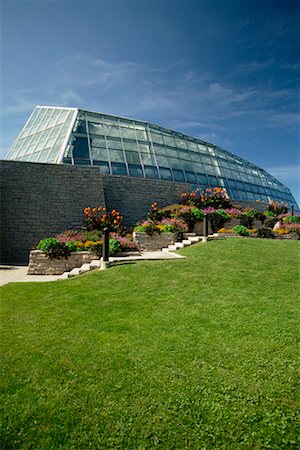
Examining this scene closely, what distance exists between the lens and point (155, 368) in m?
3.87

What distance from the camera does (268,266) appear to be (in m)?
9.44

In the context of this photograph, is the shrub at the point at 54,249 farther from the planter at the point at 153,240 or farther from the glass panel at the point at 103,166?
the glass panel at the point at 103,166

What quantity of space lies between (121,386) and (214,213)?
17131 millimetres

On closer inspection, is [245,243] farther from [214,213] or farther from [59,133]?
[59,133]

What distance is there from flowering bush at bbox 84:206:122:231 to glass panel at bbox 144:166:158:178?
19.0 ft

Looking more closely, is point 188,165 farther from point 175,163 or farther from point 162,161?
point 162,161

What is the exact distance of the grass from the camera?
2854mm

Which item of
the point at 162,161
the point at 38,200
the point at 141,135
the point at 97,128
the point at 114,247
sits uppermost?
the point at 97,128

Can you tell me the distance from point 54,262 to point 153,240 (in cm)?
609

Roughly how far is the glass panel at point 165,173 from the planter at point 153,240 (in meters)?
8.16

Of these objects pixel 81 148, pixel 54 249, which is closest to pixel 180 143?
pixel 81 148

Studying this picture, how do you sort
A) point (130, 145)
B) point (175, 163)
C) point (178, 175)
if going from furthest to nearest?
point (175, 163) < point (178, 175) < point (130, 145)

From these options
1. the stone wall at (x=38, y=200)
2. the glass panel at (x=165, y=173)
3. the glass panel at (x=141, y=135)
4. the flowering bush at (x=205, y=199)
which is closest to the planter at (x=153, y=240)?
the stone wall at (x=38, y=200)

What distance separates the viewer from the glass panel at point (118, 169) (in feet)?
67.5
